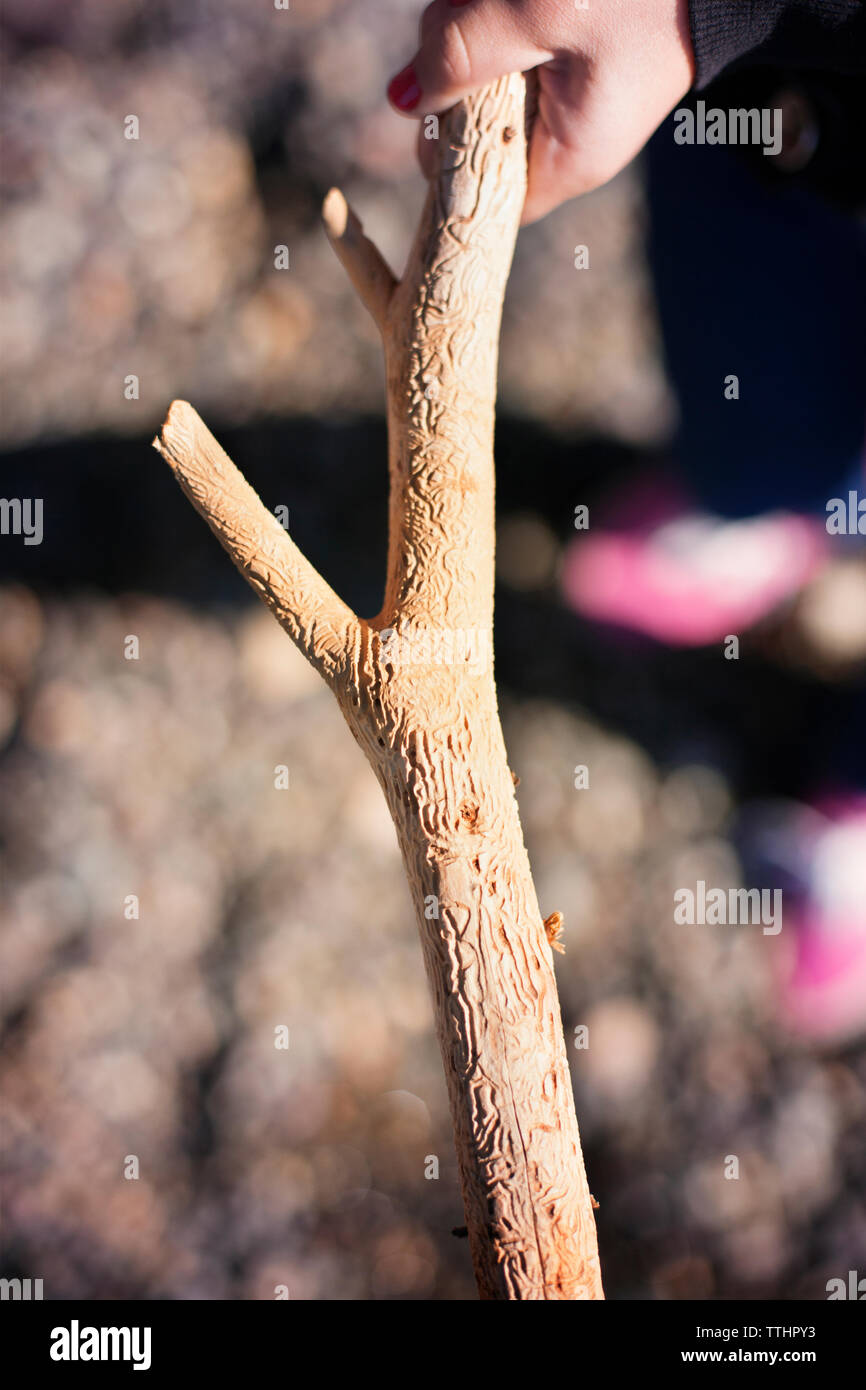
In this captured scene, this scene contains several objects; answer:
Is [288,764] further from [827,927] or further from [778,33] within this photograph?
[778,33]

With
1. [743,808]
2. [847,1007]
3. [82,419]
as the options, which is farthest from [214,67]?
[847,1007]

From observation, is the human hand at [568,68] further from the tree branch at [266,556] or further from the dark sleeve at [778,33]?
the tree branch at [266,556]

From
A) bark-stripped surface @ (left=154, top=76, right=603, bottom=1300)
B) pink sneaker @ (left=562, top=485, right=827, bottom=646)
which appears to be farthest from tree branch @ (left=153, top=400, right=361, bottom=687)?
pink sneaker @ (left=562, top=485, right=827, bottom=646)

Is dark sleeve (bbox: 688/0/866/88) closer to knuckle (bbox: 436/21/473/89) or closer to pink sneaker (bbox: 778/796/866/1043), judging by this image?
knuckle (bbox: 436/21/473/89)

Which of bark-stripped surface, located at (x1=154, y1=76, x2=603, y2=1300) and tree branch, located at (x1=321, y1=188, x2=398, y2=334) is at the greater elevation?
tree branch, located at (x1=321, y1=188, x2=398, y2=334)

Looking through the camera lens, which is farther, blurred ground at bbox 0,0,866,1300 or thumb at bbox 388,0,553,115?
blurred ground at bbox 0,0,866,1300

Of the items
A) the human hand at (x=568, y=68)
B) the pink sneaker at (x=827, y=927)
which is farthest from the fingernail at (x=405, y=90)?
the pink sneaker at (x=827, y=927)

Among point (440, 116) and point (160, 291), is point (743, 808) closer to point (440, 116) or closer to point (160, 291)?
point (440, 116)
